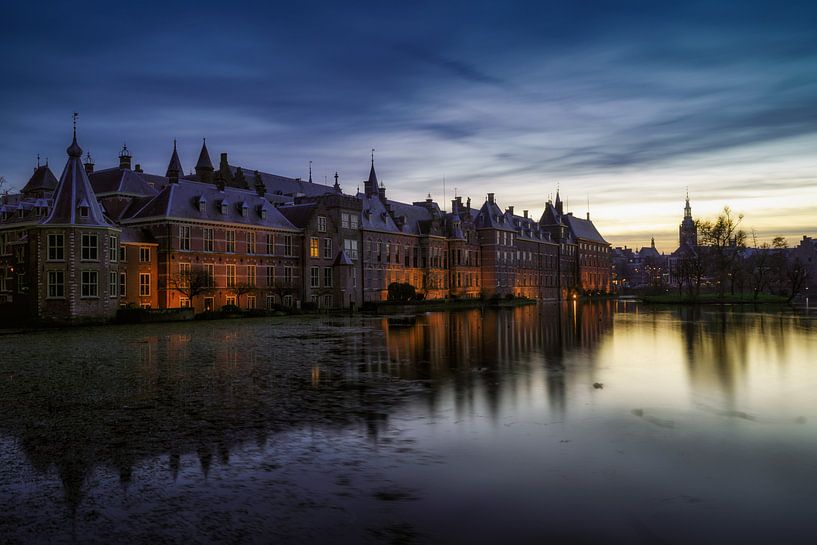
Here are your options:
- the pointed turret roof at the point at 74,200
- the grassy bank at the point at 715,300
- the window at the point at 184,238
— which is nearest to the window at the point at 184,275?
the window at the point at 184,238

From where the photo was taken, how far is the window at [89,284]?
1807 inches

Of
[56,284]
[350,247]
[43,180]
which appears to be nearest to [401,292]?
[350,247]

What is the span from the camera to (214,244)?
5834 centimetres

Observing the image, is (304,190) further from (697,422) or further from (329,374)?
(697,422)

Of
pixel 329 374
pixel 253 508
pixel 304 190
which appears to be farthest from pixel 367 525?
pixel 304 190

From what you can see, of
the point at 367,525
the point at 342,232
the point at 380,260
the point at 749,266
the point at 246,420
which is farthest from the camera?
the point at 749,266

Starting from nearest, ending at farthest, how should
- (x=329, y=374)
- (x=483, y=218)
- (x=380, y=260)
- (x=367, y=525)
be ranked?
(x=367, y=525), (x=329, y=374), (x=380, y=260), (x=483, y=218)

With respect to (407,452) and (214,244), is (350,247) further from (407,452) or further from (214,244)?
(407,452)

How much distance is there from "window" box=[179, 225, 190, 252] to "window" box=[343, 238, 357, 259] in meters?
21.5

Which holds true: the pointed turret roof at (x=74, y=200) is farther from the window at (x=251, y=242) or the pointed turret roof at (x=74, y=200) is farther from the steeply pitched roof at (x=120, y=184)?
the window at (x=251, y=242)

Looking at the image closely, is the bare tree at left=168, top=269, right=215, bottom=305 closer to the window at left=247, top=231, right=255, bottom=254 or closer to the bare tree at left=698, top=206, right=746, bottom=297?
the window at left=247, top=231, right=255, bottom=254

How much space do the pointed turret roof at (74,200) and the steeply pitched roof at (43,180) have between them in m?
22.8

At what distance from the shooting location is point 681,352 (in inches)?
1006

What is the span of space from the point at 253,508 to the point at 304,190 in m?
82.6
